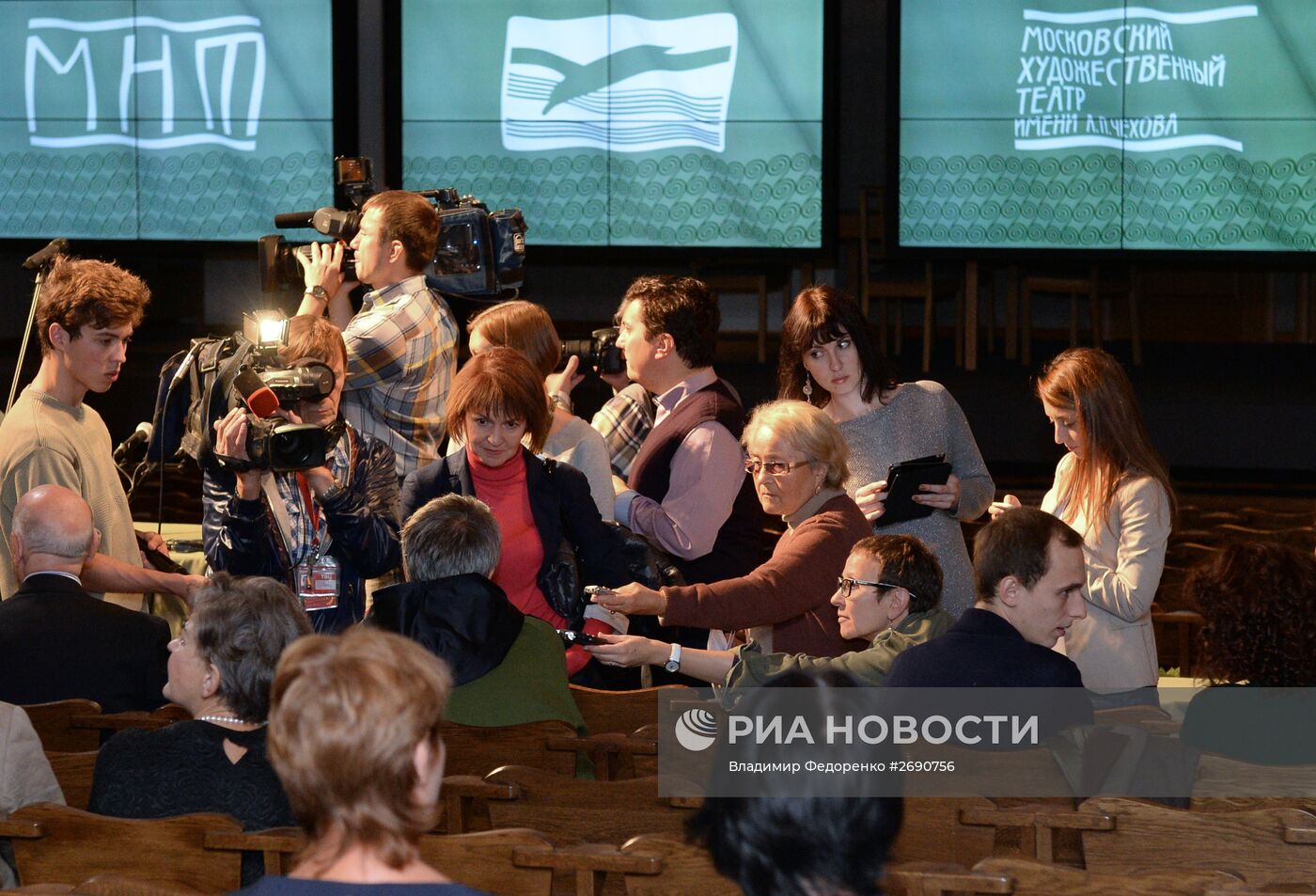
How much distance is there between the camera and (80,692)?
3.05 m

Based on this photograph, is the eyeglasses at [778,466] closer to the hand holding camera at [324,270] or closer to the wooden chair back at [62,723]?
the wooden chair back at [62,723]

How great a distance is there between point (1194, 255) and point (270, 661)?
7.28 meters

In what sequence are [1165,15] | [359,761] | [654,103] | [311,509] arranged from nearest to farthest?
[359,761] → [311,509] → [1165,15] → [654,103]

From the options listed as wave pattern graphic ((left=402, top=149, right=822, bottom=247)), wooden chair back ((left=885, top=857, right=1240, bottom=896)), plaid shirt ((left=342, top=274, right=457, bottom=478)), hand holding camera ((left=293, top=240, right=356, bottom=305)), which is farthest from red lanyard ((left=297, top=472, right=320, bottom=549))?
wave pattern graphic ((left=402, top=149, right=822, bottom=247))

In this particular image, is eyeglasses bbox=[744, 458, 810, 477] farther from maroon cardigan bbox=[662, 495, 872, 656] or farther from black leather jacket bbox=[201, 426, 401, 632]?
black leather jacket bbox=[201, 426, 401, 632]

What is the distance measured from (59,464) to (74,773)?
1209 mm

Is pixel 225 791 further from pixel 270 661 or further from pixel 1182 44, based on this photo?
pixel 1182 44

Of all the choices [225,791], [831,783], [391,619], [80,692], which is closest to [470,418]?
[391,619]

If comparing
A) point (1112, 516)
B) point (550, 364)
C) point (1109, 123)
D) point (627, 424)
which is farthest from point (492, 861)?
point (1109, 123)

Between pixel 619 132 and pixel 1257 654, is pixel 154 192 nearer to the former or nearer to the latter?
pixel 619 132

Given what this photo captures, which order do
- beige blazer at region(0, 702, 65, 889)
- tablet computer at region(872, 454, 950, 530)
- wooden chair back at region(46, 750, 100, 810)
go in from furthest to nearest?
tablet computer at region(872, 454, 950, 530)
wooden chair back at region(46, 750, 100, 810)
beige blazer at region(0, 702, 65, 889)

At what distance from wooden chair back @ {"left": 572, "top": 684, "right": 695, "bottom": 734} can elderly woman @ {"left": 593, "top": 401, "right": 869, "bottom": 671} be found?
0.16 m

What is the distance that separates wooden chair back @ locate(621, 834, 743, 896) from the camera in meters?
2.02

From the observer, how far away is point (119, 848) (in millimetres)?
2143
